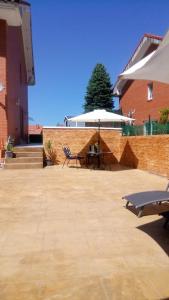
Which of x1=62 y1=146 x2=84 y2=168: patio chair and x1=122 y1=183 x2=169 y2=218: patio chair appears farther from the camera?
x1=62 y1=146 x2=84 y2=168: patio chair

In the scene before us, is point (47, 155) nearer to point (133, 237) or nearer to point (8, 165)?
point (8, 165)

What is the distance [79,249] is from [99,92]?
39485 mm

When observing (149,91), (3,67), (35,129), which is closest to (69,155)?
(3,67)

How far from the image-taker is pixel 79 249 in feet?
13.2

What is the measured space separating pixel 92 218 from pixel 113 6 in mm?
11594

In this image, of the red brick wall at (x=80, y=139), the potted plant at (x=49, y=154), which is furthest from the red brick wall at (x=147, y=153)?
the potted plant at (x=49, y=154)

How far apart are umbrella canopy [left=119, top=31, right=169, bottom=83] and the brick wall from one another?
718 centimetres

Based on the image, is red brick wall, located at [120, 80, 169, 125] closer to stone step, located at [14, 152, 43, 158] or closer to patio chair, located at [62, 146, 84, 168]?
patio chair, located at [62, 146, 84, 168]

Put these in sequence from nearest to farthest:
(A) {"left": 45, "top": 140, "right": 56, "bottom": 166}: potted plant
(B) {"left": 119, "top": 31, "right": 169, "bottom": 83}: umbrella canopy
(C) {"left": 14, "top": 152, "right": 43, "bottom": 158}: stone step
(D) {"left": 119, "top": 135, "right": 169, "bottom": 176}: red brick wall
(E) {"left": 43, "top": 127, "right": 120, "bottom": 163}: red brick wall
→ (B) {"left": 119, "top": 31, "right": 169, "bottom": 83}: umbrella canopy
(D) {"left": 119, "top": 135, "right": 169, "bottom": 176}: red brick wall
(C) {"left": 14, "top": 152, "right": 43, "bottom": 158}: stone step
(A) {"left": 45, "top": 140, "right": 56, "bottom": 166}: potted plant
(E) {"left": 43, "top": 127, "right": 120, "bottom": 163}: red brick wall

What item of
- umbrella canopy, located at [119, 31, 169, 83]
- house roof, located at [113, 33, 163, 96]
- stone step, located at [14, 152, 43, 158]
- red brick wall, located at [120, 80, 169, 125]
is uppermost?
house roof, located at [113, 33, 163, 96]

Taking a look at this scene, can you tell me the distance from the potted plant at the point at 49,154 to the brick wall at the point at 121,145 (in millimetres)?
193

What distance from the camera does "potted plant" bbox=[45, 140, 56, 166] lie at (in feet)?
46.4

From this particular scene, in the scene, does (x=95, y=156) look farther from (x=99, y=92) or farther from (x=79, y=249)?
(x=99, y=92)

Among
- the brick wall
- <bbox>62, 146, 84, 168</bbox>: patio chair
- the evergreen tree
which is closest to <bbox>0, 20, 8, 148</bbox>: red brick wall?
the brick wall
